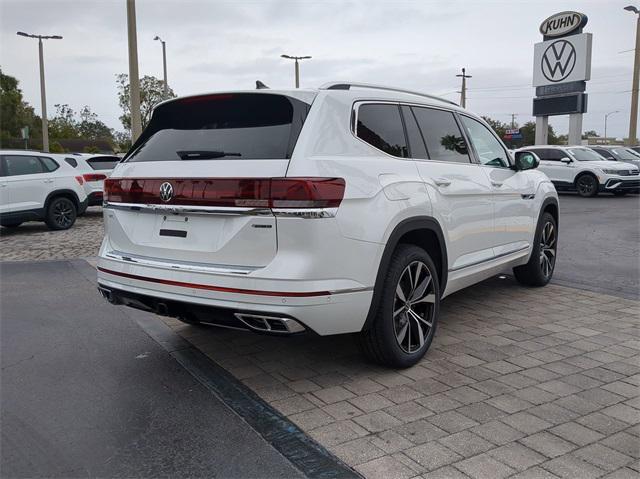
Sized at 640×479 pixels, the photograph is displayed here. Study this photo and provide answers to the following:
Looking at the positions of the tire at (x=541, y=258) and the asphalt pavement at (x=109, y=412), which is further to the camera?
the tire at (x=541, y=258)

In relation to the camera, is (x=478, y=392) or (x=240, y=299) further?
(x=478, y=392)

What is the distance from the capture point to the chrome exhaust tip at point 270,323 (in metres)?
3.39

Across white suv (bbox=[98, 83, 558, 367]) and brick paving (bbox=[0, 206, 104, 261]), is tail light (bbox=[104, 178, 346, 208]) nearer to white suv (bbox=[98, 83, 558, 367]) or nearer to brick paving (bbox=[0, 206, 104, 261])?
white suv (bbox=[98, 83, 558, 367])

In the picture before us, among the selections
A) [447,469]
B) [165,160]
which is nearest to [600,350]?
[447,469]

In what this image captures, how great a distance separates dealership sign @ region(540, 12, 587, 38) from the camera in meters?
28.0

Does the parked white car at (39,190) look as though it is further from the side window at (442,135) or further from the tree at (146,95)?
the tree at (146,95)

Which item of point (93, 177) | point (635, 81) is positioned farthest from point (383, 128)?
point (635, 81)

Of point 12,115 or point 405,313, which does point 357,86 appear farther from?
point 12,115

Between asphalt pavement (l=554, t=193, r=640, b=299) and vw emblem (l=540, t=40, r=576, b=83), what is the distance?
14.0 metres

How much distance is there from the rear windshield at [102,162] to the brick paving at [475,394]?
1044cm

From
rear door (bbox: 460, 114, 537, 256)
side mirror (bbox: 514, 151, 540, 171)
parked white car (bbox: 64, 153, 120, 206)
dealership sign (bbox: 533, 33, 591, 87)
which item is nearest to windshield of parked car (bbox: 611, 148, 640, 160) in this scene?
dealership sign (bbox: 533, 33, 591, 87)

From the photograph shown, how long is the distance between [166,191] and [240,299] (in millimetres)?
874

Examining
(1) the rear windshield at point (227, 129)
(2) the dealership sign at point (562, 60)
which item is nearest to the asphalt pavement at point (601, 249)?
(1) the rear windshield at point (227, 129)

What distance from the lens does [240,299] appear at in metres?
3.43
